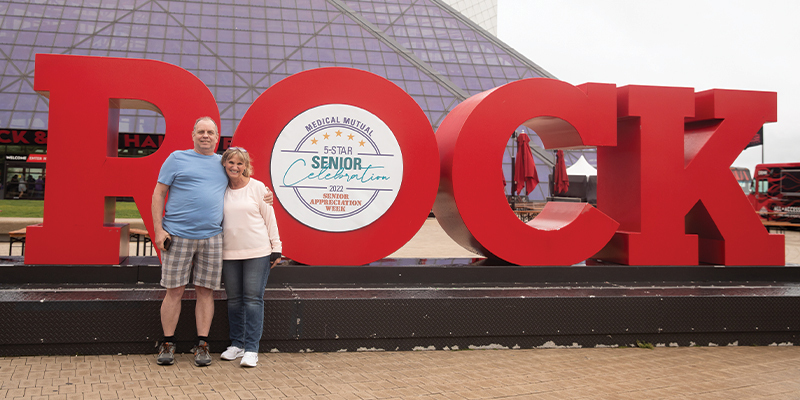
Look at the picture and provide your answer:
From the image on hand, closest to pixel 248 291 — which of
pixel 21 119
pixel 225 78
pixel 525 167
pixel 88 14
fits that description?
pixel 525 167

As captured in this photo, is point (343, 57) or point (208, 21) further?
point (208, 21)

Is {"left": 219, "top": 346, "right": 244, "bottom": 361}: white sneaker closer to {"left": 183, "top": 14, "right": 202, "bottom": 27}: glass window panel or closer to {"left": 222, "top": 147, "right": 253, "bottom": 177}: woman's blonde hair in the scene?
{"left": 222, "top": 147, "right": 253, "bottom": 177}: woman's blonde hair

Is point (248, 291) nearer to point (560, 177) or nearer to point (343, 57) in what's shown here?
point (560, 177)

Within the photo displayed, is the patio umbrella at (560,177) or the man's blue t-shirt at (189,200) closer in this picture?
the man's blue t-shirt at (189,200)

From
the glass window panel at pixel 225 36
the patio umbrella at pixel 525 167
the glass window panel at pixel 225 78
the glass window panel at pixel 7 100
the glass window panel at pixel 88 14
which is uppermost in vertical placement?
the glass window panel at pixel 88 14

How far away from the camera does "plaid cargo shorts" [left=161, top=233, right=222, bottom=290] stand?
415 cm

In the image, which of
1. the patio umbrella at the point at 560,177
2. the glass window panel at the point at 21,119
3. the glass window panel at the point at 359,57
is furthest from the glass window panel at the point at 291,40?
the patio umbrella at the point at 560,177

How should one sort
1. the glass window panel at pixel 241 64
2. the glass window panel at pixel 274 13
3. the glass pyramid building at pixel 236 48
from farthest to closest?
the glass window panel at pixel 274 13 < the glass window panel at pixel 241 64 < the glass pyramid building at pixel 236 48

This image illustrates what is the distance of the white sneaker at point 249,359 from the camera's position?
13.7 feet

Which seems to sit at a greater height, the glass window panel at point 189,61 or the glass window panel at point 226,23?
the glass window panel at point 226,23

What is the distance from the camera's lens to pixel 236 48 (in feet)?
95.6

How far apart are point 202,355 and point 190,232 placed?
98 centimetres

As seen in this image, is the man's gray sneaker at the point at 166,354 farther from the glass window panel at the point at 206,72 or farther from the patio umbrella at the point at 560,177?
the glass window panel at the point at 206,72

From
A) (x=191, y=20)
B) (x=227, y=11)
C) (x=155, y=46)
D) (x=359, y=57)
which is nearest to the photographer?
(x=155, y=46)
